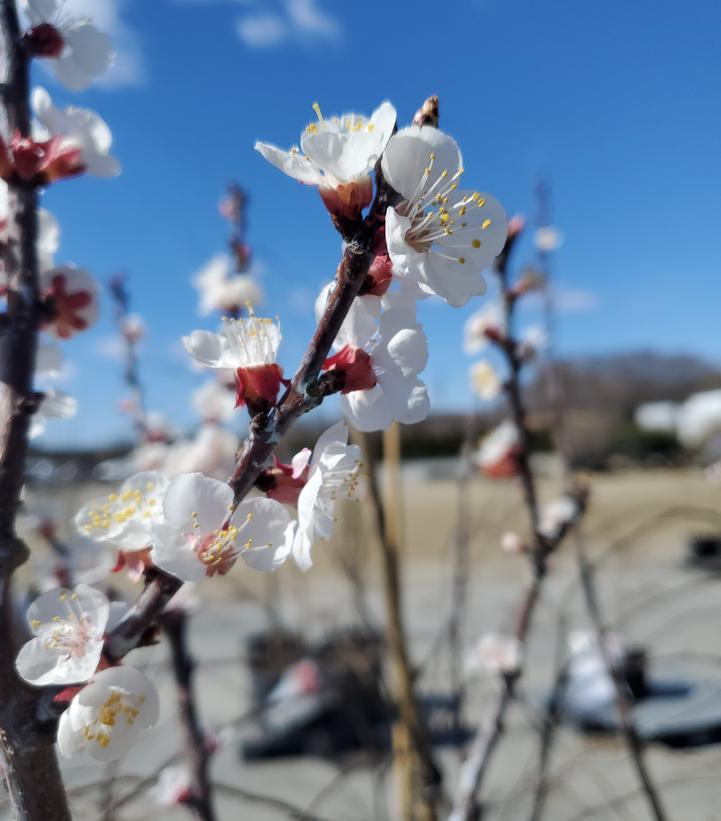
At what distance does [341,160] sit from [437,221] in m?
0.06

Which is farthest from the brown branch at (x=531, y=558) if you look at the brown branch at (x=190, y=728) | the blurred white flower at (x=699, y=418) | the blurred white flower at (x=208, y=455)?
the blurred white flower at (x=699, y=418)

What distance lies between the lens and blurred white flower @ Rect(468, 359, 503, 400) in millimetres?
1045

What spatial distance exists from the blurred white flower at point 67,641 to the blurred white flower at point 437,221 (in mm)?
236

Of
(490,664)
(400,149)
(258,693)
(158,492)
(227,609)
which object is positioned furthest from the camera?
(227,609)

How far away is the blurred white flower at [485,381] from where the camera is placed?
1.04 metres

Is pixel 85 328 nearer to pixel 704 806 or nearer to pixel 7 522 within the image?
pixel 7 522

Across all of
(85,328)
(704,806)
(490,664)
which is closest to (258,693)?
(704,806)

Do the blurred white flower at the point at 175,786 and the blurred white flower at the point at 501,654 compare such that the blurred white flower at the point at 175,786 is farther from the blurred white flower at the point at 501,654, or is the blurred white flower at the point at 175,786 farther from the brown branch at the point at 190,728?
the blurred white flower at the point at 501,654

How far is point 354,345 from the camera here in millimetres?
400

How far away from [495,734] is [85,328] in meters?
0.61

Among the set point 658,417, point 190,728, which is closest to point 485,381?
point 190,728

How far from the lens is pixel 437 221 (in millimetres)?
366

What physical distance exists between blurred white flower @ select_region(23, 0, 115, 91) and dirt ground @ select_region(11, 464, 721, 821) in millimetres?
552

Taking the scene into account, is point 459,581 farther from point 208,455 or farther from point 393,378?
point 393,378
